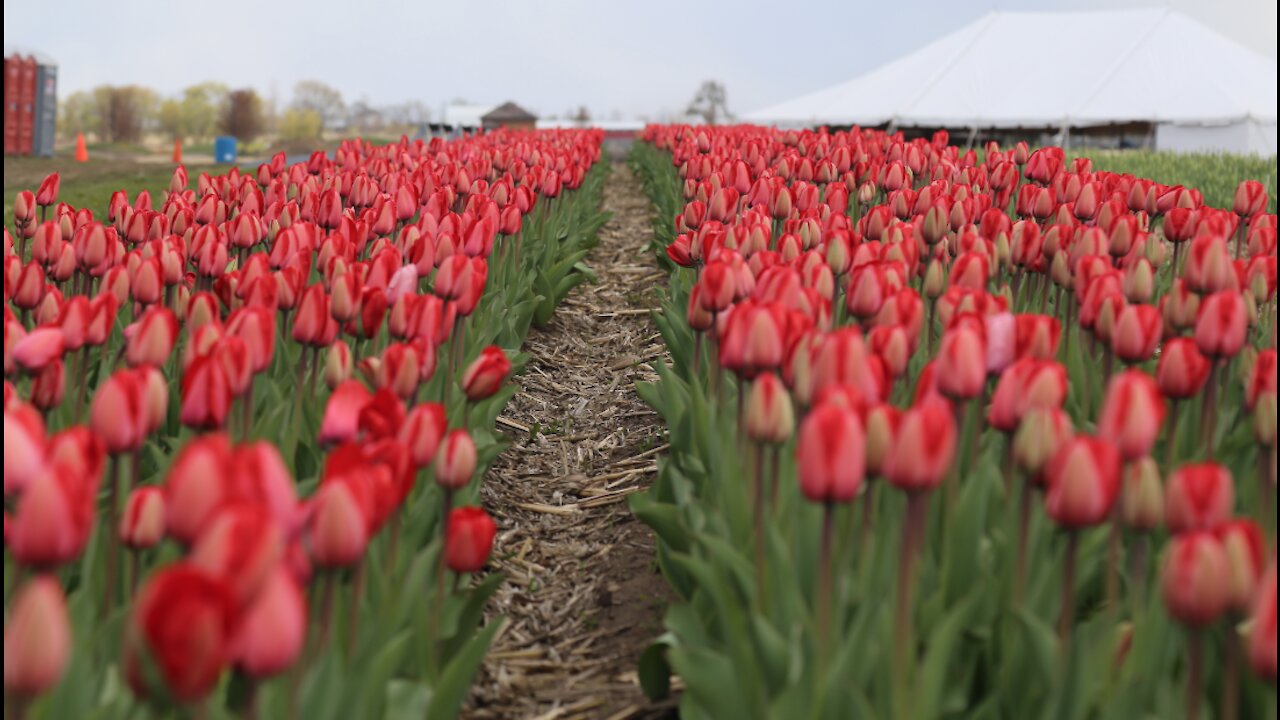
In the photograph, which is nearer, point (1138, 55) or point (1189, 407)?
point (1189, 407)

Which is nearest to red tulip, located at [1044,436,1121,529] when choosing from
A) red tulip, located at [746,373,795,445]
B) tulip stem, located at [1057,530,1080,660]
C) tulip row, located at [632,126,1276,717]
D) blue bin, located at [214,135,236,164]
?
tulip row, located at [632,126,1276,717]

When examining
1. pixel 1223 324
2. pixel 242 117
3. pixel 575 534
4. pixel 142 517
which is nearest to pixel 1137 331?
pixel 1223 324

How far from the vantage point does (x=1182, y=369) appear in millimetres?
2590

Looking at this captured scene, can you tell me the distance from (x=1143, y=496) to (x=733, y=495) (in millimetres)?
1055

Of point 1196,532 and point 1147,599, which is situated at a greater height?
point 1196,532

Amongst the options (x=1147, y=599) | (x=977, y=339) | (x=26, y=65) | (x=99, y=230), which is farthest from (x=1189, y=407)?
(x=26, y=65)

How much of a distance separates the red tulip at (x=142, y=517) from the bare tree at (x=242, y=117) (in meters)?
88.3

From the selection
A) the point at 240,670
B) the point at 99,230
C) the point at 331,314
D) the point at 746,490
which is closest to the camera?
the point at 240,670

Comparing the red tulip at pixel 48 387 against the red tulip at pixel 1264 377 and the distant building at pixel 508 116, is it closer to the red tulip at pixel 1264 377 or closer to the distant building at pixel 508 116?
the red tulip at pixel 1264 377

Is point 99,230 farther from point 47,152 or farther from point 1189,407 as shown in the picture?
point 47,152

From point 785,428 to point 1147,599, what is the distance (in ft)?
3.20

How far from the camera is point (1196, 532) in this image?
5.90 ft

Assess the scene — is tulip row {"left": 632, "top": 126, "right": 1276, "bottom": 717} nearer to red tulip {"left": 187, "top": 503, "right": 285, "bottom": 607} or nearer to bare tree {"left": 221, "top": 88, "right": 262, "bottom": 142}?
red tulip {"left": 187, "top": 503, "right": 285, "bottom": 607}

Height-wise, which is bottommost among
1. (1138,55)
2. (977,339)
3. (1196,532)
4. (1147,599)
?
(1147,599)
